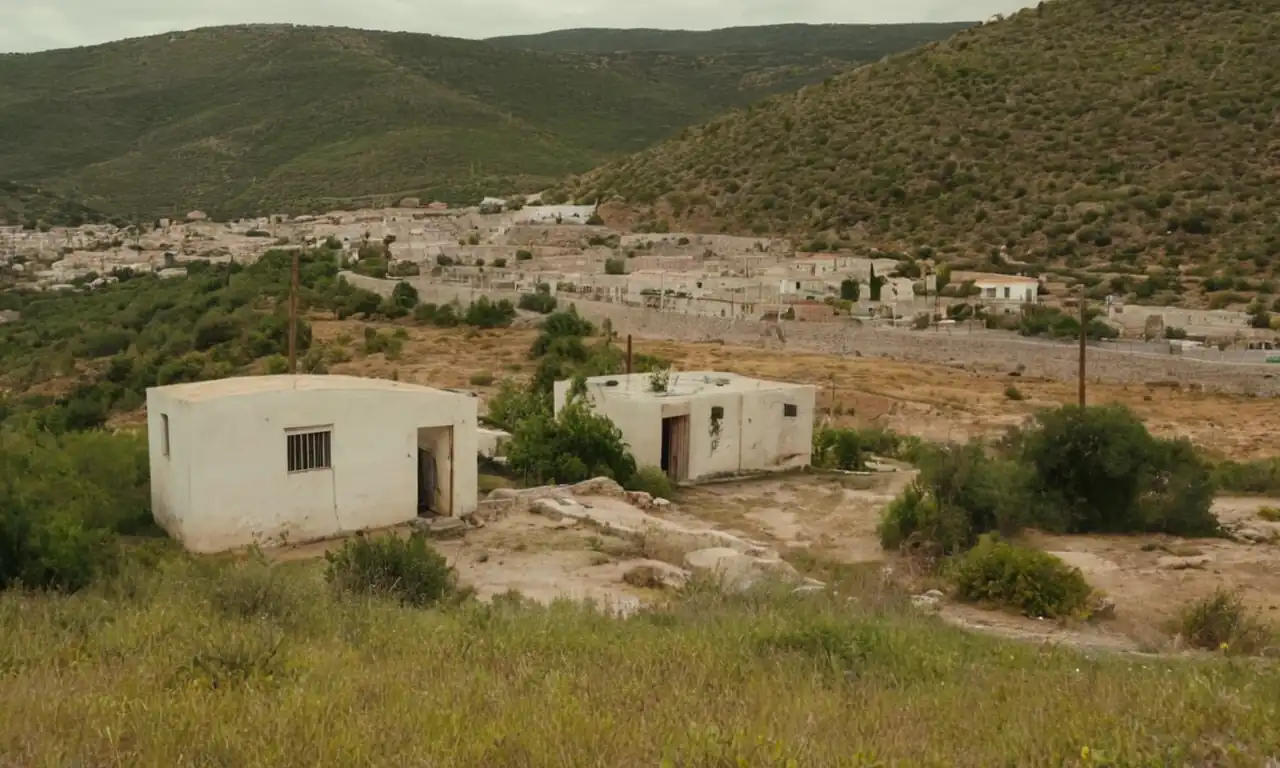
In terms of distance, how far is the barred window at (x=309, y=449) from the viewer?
14.6 metres

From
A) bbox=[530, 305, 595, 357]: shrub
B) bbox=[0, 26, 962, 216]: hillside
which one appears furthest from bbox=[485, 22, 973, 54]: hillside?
bbox=[530, 305, 595, 357]: shrub

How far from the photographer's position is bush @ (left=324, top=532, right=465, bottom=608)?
1024cm

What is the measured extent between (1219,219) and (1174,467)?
114ft

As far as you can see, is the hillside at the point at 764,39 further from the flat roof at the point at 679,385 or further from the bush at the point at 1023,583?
the bush at the point at 1023,583

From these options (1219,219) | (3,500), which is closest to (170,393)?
(3,500)

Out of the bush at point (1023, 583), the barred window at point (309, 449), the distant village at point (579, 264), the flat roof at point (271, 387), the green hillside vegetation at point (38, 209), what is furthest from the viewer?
the green hillside vegetation at point (38, 209)

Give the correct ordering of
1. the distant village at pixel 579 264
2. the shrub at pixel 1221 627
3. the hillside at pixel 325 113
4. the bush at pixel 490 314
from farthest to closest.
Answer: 1. the hillside at pixel 325 113
2. the bush at pixel 490 314
3. the distant village at pixel 579 264
4. the shrub at pixel 1221 627

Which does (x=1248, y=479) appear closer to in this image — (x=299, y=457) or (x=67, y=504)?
(x=299, y=457)

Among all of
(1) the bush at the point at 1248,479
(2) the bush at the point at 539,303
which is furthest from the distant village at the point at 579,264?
(1) the bush at the point at 1248,479

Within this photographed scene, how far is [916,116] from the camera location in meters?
60.2

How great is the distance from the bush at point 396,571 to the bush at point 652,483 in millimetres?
7693

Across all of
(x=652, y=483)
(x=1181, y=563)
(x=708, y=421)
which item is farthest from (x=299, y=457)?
(x=1181, y=563)

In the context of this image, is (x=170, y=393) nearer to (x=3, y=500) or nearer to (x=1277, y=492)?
(x=3, y=500)

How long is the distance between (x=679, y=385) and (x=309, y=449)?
27.6 feet
